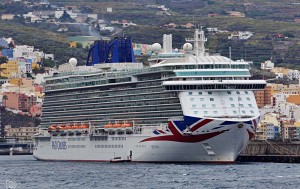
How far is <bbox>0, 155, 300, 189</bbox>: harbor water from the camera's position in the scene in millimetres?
82438

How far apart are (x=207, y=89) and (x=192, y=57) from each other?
361 centimetres

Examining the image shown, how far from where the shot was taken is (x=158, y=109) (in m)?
99.1

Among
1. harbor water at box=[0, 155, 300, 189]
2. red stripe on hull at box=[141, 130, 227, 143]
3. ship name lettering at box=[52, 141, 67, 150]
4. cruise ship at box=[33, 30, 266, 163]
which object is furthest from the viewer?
ship name lettering at box=[52, 141, 67, 150]

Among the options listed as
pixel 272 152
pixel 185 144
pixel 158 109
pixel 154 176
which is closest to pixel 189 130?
pixel 185 144

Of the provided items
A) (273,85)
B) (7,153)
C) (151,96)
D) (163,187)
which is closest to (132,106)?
(151,96)

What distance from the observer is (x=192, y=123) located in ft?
312

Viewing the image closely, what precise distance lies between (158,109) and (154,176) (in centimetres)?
1194

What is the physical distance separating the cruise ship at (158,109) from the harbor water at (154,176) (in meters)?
1.35

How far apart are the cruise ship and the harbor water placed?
1.35 metres

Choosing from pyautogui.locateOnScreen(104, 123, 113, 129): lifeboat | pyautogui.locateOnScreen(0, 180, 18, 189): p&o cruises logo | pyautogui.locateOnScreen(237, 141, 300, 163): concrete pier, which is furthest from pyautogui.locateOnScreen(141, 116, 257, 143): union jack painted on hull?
pyautogui.locateOnScreen(0, 180, 18, 189): p&o cruises logo

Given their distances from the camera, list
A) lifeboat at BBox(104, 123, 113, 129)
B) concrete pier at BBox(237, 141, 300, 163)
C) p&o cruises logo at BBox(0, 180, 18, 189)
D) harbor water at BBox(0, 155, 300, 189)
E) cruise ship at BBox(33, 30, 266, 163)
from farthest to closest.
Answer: concrete pier at BBox(237, 141, 300, 163) < lifeboat at BBox(104, 123, 113, 129) < cruise ship at BBox(33, 30, 266, 163) < harbor water at BBox(0, 155, 300, 189) < p&o cruises logo at BBox(0, 180, 18, 189)

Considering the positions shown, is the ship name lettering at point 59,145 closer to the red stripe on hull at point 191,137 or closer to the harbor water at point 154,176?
the harbor water at point 154,176

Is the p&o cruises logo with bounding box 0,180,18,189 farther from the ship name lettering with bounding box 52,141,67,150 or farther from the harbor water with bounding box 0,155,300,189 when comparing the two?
the ship name lettering with bounding box 52,141,67,150

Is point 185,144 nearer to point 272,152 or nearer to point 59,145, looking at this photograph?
point 59,145
